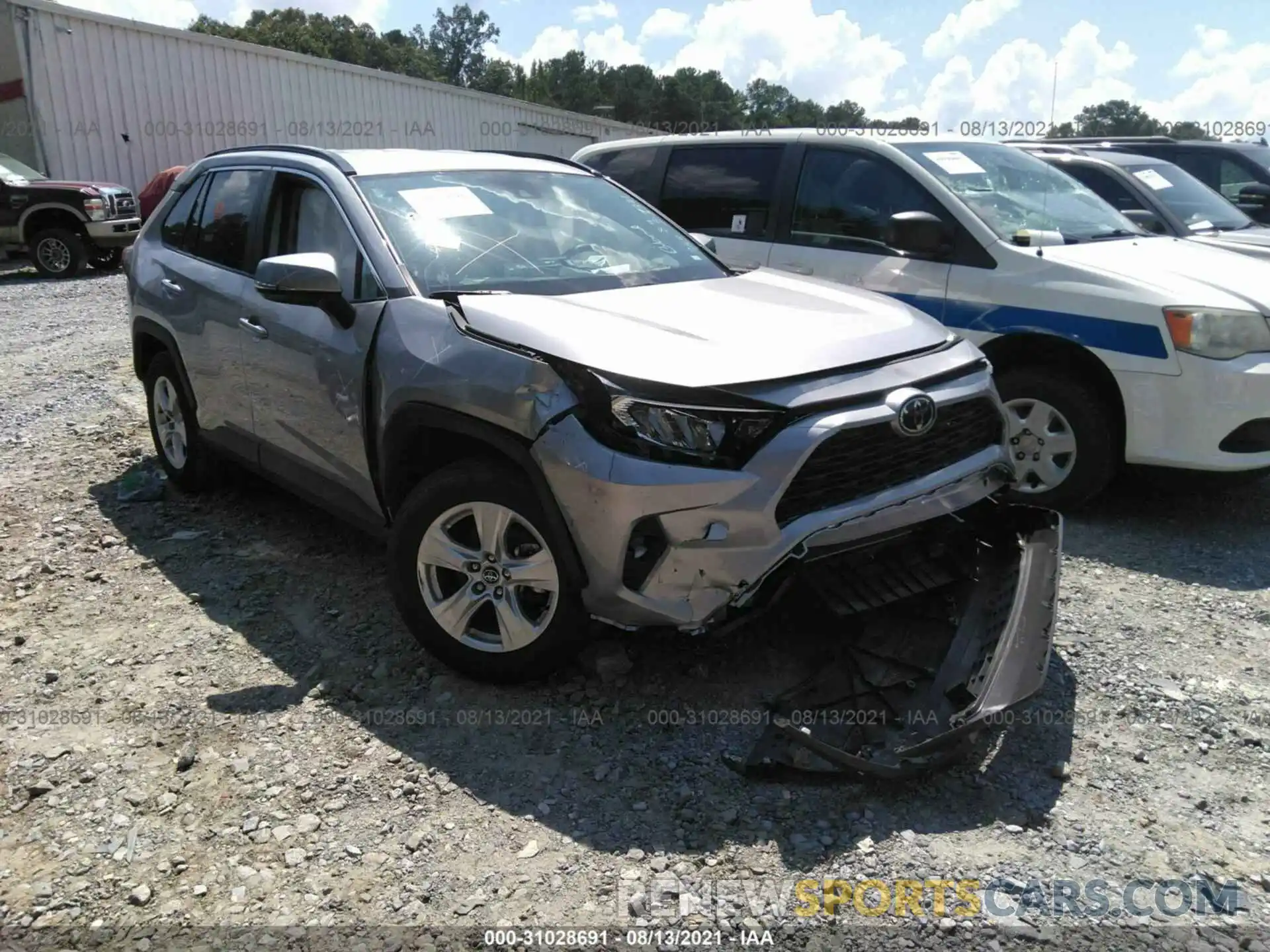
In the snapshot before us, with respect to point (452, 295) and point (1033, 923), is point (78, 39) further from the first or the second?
point (1033, 923)

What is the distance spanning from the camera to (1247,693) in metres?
3.56

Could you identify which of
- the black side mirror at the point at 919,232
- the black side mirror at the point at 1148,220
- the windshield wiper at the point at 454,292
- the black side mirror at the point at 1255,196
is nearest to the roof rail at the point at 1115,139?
the black side mirror at the point at 1255,196

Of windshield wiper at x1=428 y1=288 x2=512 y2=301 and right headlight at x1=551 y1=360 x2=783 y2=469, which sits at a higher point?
windshield wiper at x1=428 y1=288 x2=512 y2=301

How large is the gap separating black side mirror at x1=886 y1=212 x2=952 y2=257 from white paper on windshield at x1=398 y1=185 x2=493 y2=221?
7.37 feet

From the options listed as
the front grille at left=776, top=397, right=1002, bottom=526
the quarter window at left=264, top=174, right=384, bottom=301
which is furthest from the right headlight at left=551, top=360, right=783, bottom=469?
the quarter window at left=264, top=174, right=384, bottom=301

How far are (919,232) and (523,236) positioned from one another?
2.23 m

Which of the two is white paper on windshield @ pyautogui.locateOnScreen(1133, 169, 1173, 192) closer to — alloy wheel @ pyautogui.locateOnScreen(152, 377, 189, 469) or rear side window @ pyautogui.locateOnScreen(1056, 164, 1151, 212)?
rear side window @ pyautogui.locateOnScreen(1056, 164, 1151, 212)

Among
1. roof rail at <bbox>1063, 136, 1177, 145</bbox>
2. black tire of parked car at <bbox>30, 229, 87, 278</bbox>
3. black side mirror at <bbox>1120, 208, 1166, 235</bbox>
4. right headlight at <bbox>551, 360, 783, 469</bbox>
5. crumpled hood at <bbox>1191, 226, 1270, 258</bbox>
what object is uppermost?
roof rail at <bbox>1063, 136, 1177, 145</bbox>

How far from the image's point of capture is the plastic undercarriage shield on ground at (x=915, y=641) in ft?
9.80

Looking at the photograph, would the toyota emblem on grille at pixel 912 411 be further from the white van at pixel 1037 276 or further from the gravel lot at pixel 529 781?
the white van at pixel 1037 276

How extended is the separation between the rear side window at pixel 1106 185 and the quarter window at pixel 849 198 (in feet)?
10.8

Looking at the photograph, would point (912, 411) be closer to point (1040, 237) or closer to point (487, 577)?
point (487, 577)

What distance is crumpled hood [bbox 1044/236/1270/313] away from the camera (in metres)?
4.82

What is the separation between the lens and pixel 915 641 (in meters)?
3.43
